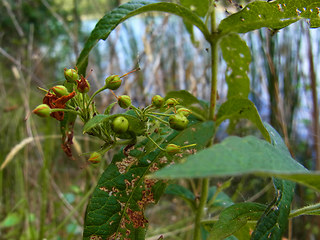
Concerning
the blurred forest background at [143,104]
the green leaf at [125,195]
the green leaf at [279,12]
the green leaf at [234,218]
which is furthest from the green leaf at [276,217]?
the blurred forest background at [143,104]

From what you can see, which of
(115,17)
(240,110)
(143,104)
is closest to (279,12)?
(240,110)

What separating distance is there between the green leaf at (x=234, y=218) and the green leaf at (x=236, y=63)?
15.0 inches

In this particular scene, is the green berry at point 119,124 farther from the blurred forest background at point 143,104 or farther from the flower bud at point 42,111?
the blurred forest background at point 143,104

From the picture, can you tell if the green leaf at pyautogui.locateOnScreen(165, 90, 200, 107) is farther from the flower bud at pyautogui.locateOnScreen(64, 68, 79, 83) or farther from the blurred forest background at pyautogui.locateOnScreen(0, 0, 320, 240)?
the blurred forest background at pyautogui.locateOnScreen(0, 0, 320, 240)

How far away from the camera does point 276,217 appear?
21.3 inches

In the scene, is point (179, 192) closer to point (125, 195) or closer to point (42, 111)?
point (125, 195)

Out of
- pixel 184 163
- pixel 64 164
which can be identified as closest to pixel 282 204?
pixel 184 163

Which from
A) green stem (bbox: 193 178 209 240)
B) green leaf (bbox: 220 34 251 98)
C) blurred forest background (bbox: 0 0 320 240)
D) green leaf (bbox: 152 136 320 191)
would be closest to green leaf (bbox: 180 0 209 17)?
green leaf (bbox: 220 34 251 98)

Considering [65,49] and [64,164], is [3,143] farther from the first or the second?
[65,49]

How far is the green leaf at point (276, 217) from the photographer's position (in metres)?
0.52

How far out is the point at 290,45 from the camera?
6.65 ft

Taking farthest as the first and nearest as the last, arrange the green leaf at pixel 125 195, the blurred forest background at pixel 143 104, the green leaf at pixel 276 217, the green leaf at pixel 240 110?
the blurred forest background at pixel 143 104, the green leaf at pixel 240 110, the green leaf at pixel 125 195, the green leaf at pixel 276 217

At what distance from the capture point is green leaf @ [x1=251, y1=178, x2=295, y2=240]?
523 millimetres

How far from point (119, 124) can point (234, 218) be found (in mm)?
303
